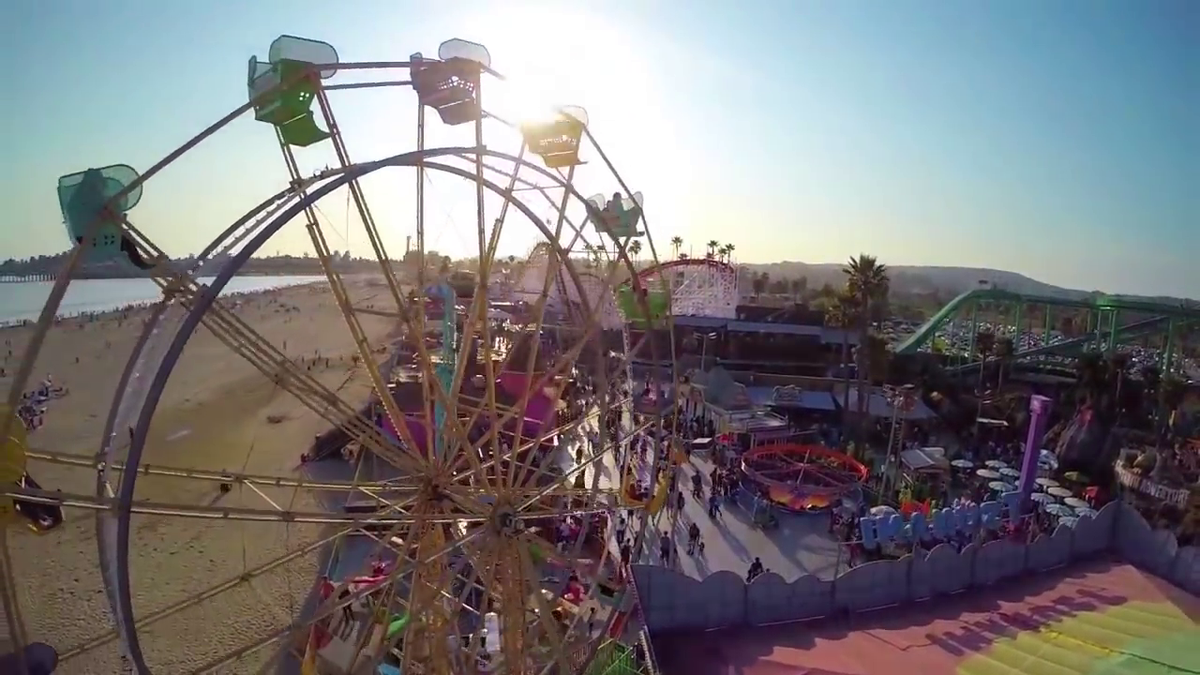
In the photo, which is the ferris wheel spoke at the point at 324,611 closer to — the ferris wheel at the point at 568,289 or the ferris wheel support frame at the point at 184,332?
the ferris wheel support frame at the point at 184,332

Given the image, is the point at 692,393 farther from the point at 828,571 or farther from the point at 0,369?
the point at 0,369

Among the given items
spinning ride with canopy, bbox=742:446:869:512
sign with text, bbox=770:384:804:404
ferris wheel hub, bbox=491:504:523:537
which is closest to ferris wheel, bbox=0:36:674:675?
ferris wheel hub, bbox=491:504:523:537

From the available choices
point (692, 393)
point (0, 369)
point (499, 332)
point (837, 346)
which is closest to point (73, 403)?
point (0, 369)

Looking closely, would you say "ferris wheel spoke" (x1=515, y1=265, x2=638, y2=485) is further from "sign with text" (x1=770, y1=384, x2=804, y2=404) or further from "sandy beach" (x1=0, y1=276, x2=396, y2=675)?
"sign with text" (x1=770, y1=384, x2=804, y2=404)

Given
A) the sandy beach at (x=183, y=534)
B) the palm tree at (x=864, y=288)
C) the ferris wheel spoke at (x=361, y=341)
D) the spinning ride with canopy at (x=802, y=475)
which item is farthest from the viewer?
the palm tree at (x=864, y=288)

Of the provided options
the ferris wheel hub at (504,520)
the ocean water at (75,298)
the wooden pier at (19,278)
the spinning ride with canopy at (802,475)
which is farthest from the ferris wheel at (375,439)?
the wooden pier at (19,278)

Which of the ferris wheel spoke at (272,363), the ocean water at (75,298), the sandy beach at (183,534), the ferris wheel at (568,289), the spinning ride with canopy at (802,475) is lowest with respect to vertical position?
the sandy beach at (183,534)
